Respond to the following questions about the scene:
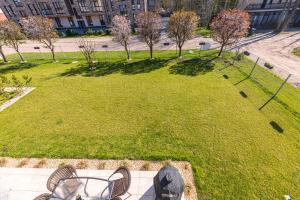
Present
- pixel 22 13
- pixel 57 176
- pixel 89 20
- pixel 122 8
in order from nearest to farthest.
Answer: pixel 57 176 < pixel 122 8 < pixel 22 13 < pixel 89 20

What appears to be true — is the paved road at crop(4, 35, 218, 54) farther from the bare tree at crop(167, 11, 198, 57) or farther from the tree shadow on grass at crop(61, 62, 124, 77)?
the tree shadow on grass at crop(61, 62, 124, 77)

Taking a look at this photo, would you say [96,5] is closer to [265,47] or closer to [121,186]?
[265,47]

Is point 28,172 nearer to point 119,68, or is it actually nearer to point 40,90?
point 40,90

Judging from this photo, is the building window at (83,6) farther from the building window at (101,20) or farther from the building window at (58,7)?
the building window at (58,7)

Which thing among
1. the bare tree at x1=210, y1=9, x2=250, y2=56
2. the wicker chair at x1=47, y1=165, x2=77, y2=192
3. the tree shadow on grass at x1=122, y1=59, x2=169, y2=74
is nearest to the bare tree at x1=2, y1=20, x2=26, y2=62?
the tree shadow on grass at x1=122, y1=59, x2=169, y2=74

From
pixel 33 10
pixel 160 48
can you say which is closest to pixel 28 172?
pixel 160 48

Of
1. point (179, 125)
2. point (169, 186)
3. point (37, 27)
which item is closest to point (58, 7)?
point (37, 27)

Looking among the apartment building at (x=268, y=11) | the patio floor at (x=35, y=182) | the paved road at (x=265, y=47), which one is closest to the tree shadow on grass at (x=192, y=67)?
the paved road at (x=265, y=47)
